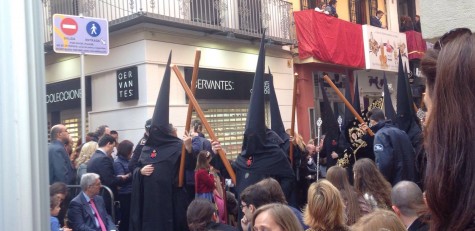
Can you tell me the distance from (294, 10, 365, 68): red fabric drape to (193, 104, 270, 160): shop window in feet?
9.39

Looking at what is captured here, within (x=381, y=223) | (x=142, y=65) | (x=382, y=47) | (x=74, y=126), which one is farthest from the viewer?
(x=382, y=47)

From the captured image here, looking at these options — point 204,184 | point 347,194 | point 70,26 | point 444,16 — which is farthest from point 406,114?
point 70,26

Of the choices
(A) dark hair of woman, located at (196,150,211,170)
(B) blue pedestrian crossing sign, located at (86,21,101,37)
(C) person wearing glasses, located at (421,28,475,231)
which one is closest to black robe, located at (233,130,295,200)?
(A) dark hair of woman, located at (196,150,211,170)

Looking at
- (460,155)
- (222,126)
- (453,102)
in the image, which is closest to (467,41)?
(453,102)

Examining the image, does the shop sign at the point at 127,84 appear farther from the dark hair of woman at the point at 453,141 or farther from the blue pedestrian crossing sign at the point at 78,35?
the dark hair of woman at the point at 453,141

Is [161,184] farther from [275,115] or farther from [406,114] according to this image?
[406,114]

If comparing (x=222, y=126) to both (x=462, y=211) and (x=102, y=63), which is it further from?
(x=462, y=211)

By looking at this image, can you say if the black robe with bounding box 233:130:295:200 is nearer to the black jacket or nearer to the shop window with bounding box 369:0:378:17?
the black jacket

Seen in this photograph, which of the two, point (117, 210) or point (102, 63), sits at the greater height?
point (102, 63)

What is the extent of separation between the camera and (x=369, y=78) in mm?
20938

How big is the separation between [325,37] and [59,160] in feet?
34.8

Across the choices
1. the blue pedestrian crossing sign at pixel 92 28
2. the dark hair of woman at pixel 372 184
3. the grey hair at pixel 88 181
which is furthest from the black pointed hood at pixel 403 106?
the blue pedestrian crossing sign at pixel 92 28

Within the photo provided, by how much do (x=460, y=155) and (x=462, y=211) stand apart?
124mm

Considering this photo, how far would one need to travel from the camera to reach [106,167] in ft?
25.8
